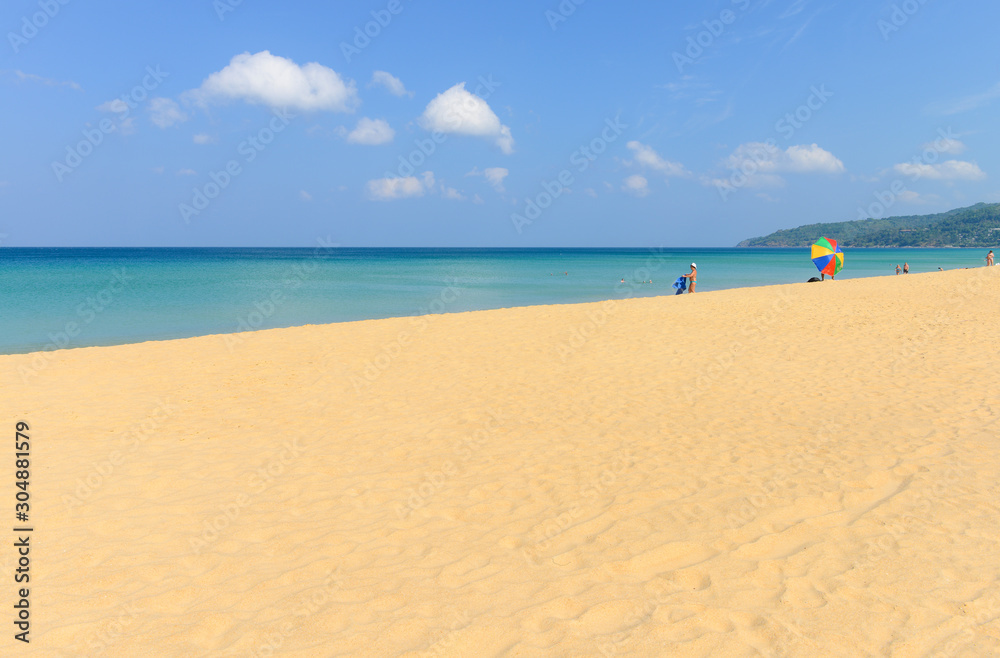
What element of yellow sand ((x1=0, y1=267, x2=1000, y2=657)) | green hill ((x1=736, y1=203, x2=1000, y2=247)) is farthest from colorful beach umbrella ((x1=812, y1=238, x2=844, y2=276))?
green hill ((x1=736, y1=203, x2=1000, y2=247))

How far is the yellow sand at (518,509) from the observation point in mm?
3146

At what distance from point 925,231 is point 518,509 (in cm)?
19877

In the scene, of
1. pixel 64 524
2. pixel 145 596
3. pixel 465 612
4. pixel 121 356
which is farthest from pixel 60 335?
pixel 465 612

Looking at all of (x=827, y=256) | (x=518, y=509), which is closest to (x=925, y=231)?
(x=827, y=256)

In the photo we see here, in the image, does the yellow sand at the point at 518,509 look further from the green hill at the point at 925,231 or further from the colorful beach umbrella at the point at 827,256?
the green hill at the point at 925,231

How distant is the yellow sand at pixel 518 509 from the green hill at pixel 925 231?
12421 centimetres

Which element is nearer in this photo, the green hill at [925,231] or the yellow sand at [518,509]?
the yellow sand at [518,509]

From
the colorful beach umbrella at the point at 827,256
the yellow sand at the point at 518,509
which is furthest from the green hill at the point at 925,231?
the yellow sand at the point at 518,509

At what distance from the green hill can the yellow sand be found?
408 ft

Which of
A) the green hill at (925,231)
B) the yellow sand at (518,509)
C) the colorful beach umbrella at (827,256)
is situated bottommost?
the yellow sand at (518,509)

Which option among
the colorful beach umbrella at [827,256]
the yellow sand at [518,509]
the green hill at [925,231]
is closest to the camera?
the yellow sand at [518,509]

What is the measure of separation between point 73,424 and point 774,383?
10.1 metres

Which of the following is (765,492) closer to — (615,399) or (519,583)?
(519,583)

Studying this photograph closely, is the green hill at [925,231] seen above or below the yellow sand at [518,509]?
above
